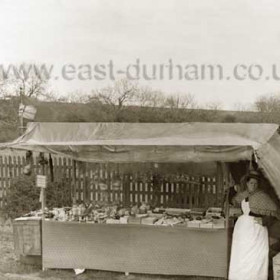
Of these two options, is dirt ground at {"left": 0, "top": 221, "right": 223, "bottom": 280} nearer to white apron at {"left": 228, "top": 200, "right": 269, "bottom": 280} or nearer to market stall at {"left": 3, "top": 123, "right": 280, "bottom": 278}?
market stall at {"left": 3, "top": 123, "right": 280, "bottom": 278}

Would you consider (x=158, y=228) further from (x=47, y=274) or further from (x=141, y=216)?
(x=47, y=274)

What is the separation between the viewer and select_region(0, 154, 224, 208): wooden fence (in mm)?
9617

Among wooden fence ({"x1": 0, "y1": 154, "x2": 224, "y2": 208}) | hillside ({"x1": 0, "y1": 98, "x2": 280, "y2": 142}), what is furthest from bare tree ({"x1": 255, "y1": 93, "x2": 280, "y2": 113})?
wooden fence ({"x1": 0, "y1": 154, "x2": 224, "y2": 208})

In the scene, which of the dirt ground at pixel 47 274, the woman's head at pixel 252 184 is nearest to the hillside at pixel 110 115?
the dirt ground at pixel 47 274

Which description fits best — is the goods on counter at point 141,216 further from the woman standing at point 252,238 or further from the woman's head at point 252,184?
the woman's head at point 252,184

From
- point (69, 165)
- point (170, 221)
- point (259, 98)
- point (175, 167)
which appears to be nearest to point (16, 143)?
point (170, 221)

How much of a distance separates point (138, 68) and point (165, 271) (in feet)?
24.0

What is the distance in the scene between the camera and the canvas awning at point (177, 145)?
575 centimetres

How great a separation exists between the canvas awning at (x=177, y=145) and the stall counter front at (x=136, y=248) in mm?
1050

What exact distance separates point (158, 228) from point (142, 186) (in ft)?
12.6

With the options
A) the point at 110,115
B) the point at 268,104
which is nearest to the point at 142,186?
the point at 110,115

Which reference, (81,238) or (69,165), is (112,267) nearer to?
(81,238)

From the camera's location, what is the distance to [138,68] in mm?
12758

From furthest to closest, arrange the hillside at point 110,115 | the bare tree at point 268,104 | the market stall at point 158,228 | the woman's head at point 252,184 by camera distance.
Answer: the bare tree at point 268,104
the hillside at point 110,115
the woman's head at point 252,184
the market stall at point 158,228
